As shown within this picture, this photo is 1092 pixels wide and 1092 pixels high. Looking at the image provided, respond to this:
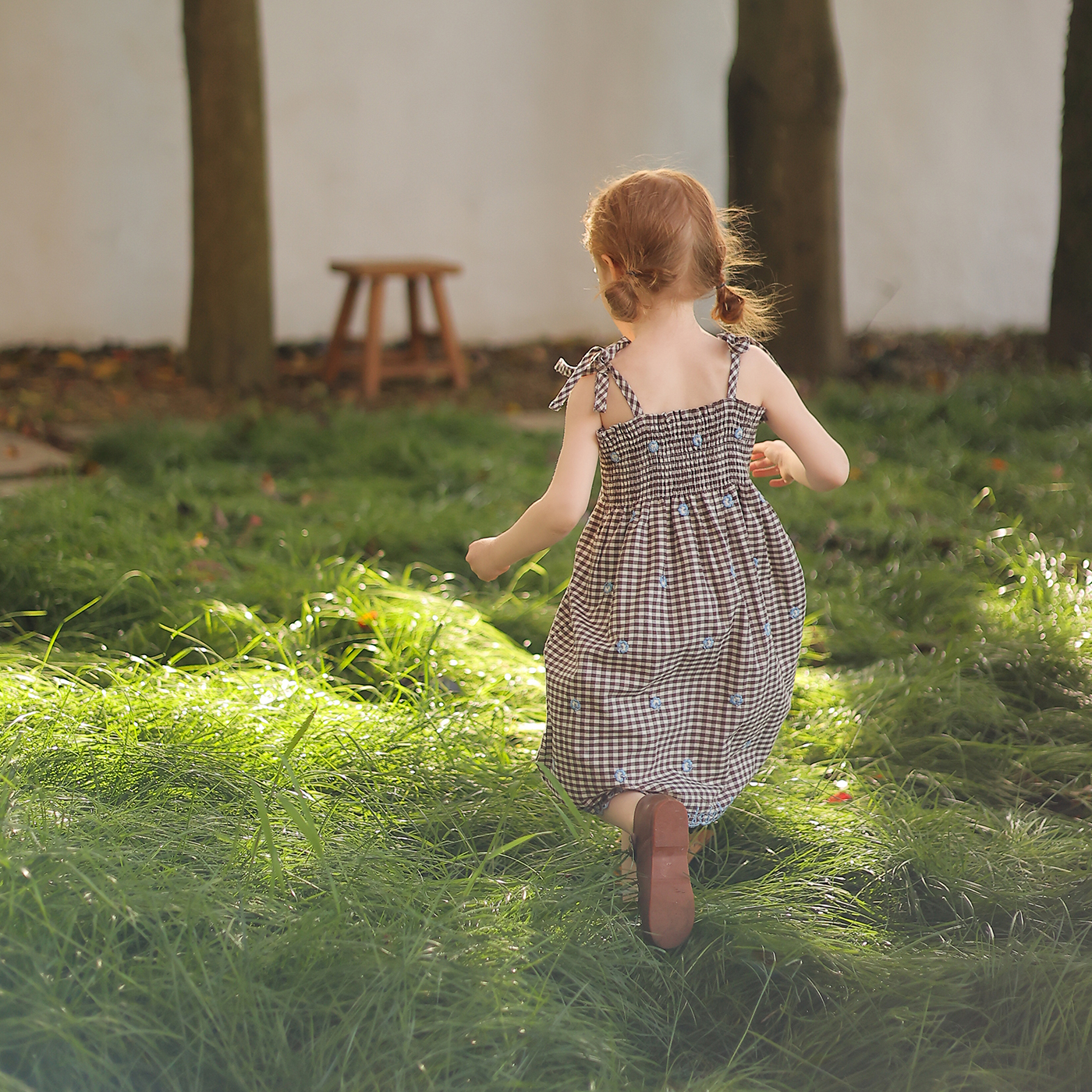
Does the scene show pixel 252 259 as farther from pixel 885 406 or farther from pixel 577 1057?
pixel 577 1057

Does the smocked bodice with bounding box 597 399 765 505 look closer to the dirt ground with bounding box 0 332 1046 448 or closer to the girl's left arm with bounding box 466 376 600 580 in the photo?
the girl's left arm with bounding box 466 376 600 580


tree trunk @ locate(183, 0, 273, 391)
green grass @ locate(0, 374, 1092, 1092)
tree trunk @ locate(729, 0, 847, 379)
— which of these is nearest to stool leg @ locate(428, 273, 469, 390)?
tree trunk @ locate(183, 0, 273, 391)

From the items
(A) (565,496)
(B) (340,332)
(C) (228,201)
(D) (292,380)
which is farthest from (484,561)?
(D) (292,380)

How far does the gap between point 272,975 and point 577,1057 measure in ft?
1.34

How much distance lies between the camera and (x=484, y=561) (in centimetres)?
205

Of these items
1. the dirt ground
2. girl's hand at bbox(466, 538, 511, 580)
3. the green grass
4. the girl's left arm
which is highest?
the girl's left arm

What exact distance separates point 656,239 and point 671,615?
610 millimetres

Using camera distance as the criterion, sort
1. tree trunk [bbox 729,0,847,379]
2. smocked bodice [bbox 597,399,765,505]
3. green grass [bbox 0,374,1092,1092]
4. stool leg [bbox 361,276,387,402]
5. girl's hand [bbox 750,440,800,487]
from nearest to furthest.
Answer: green grass [bbox 0,374,1092,1092] < smocked bodice [bbox 597,399,765,505] < girl's hand [bbox 750,440,800,487] < tree trunk [bbox 729,0,847,379] < stool leg [bbox 361,276,387,402]

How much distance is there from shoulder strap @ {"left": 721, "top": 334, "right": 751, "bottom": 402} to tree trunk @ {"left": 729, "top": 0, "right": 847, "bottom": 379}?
4.53 m

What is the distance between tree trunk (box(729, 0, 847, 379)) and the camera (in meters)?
6.28

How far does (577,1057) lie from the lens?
156 cm

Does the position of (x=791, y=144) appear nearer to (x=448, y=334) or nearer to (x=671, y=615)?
(x=448, y=334)

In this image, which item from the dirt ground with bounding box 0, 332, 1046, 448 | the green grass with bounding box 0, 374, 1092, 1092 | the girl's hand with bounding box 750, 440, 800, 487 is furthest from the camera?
the dirt ground with bounding box 0, 332, 1046, 448

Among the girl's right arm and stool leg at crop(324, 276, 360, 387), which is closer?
the girl's right arm
